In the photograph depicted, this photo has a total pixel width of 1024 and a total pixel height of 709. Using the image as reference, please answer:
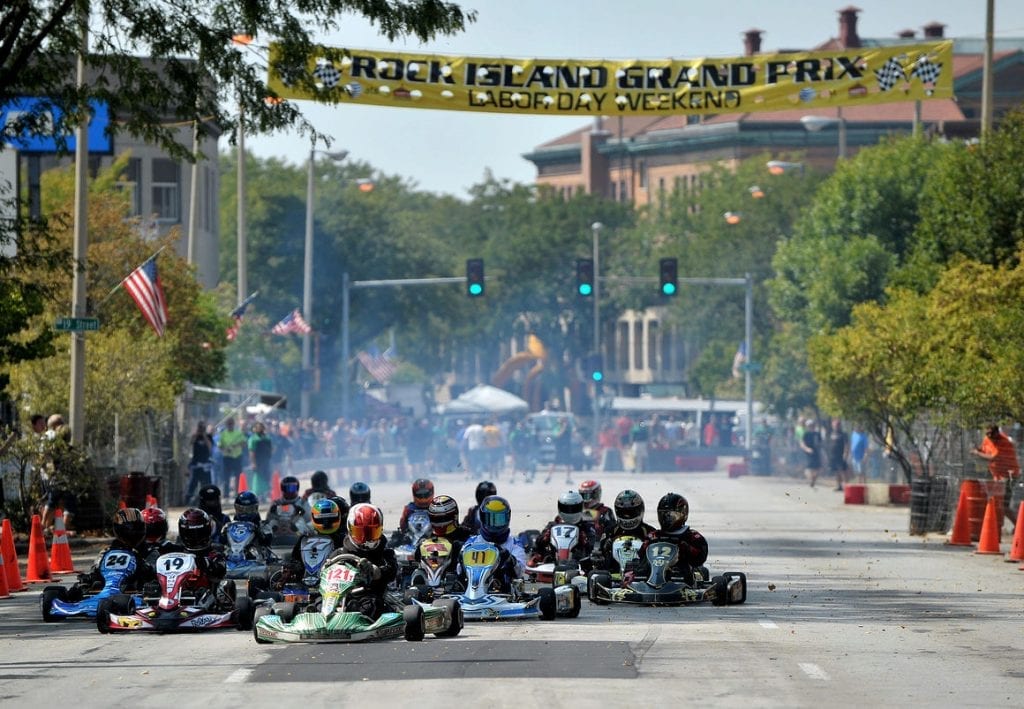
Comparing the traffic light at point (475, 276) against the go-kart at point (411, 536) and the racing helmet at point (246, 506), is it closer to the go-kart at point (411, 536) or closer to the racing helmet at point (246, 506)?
the go-kart at point (411, 536)

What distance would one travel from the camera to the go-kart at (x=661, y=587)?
870 inches

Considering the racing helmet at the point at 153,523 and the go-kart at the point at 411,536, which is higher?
the racing helmet at the point at 153,523

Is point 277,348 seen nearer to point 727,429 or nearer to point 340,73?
point 727,429

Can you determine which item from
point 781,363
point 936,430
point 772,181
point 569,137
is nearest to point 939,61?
point 936,430

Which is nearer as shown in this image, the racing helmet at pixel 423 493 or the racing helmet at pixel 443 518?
the racing helmet at pixel 443 518

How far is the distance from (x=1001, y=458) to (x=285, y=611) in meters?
18.0

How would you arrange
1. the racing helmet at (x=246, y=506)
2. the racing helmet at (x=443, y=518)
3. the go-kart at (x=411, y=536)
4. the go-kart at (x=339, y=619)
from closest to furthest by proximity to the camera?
the go-kart at (x=339, y=619) < the racing helmet at (x=443, y=518) < the go-kart at (x=411, y=536) < the racing helmet at (x=246, y=506)

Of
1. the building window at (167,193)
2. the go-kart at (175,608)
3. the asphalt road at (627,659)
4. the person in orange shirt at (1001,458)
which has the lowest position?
the asphalt road at (627,659)

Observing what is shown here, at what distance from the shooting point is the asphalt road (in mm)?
14797

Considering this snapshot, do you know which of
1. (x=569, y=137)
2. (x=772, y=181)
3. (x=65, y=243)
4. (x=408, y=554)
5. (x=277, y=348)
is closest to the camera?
(x=408, y=554)

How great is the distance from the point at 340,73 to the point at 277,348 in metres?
62.4

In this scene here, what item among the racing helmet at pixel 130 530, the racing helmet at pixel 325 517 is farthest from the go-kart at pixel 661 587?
the racing helmet at pixel 130 530

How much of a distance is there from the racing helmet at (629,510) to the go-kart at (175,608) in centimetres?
463

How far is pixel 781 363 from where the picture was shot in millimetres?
82062
